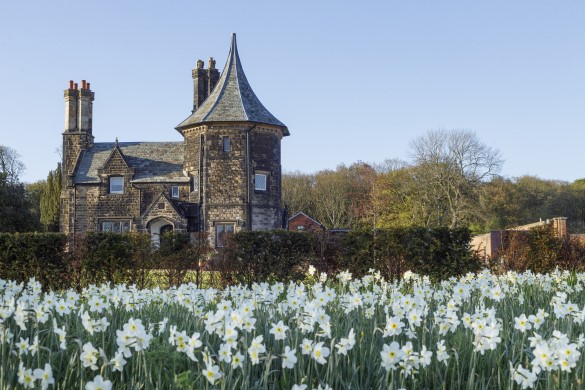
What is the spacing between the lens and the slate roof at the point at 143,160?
131ft

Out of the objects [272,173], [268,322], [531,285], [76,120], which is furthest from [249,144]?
[268,322]

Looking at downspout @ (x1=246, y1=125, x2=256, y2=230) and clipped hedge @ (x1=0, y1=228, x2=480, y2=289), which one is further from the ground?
downspout @ (x1=246, y1=125, x2=256, y2=230)

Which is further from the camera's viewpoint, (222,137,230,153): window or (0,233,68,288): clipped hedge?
(222,137,230,153): window

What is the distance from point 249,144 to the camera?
3719 cm

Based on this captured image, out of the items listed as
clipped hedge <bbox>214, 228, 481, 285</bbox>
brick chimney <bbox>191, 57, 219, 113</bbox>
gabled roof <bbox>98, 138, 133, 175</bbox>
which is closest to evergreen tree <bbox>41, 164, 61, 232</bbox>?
gabled roof <bbox>98, 138, 133, 175</bbox>

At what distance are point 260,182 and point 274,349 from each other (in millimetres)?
32604

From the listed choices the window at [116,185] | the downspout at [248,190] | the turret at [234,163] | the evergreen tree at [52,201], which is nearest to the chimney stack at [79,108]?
the window at [116,185]

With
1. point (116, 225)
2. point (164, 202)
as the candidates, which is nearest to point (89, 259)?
point (164, 202)

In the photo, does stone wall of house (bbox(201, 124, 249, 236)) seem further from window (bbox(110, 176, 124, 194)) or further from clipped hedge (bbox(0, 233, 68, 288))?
clipped hedge (bbox(0, 233, 68, 288))

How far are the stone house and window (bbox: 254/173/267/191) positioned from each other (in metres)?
0.06

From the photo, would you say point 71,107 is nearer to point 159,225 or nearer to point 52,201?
point 159,225

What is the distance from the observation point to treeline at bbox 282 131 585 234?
52.7 meters

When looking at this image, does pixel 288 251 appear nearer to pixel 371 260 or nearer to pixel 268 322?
pixel 371 260

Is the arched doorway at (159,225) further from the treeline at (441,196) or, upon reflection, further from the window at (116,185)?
the treeline at (441,196)
